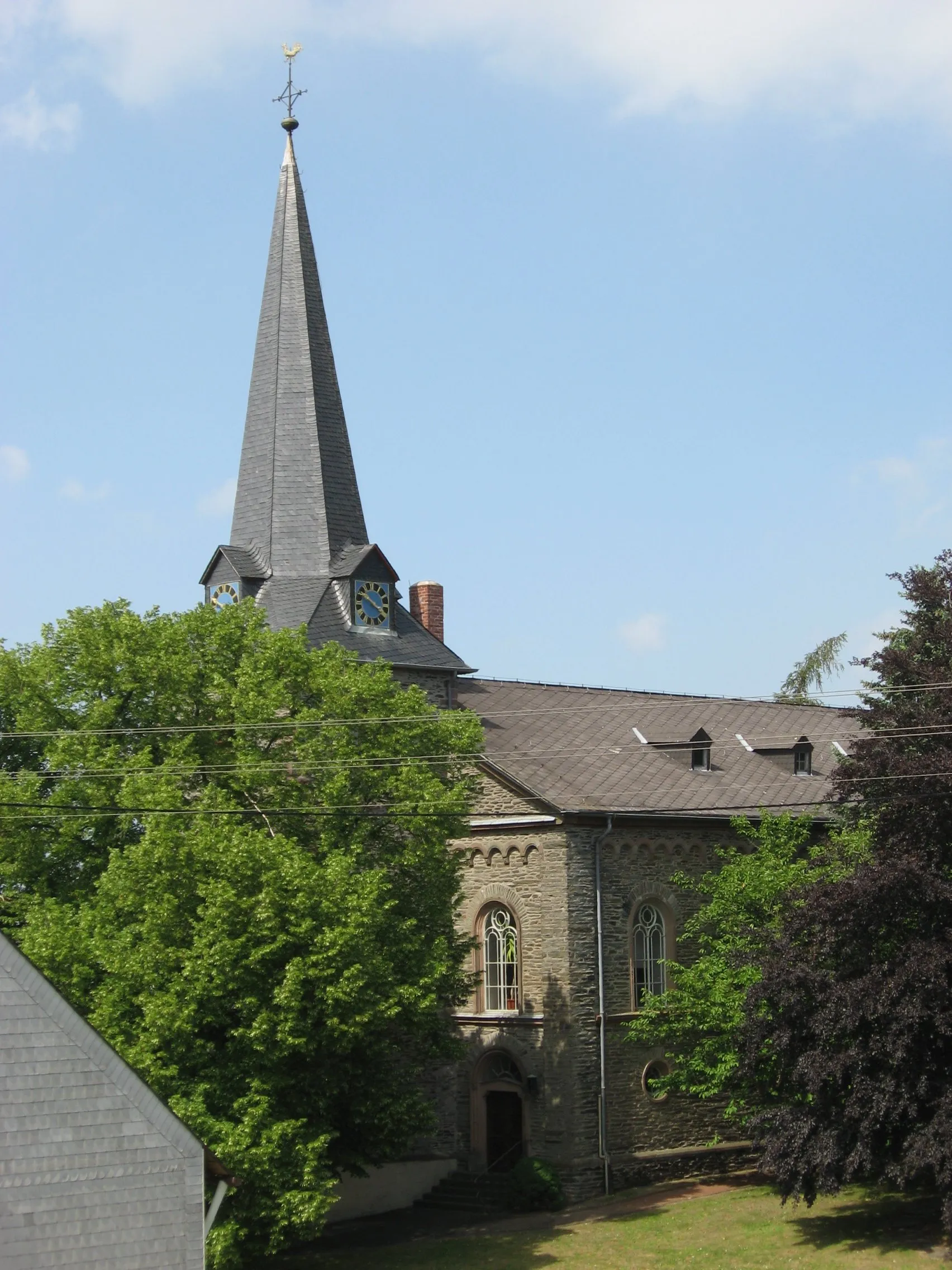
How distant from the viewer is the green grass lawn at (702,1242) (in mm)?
27562

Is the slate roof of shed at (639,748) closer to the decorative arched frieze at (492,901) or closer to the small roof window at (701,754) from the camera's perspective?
the small roof window at (701,754)

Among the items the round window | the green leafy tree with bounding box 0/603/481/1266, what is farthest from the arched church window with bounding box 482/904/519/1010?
the green leafy tree with bounding box 0/603/481/1266

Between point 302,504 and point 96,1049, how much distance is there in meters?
23.8

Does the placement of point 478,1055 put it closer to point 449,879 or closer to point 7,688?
point 449,879

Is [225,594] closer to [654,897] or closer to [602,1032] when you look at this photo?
[654,897]

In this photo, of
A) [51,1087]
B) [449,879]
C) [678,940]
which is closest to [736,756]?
[678,940]

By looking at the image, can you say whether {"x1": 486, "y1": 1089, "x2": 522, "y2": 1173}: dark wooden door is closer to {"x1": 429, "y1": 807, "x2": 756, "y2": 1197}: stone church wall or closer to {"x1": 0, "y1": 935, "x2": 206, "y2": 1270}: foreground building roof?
{"x1": 429, "y1": 807, "x2": 756, "y2": 1197}: stone church wall

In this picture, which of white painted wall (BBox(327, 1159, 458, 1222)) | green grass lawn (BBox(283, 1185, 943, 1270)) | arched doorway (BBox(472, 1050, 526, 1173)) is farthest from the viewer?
arched doorway (BBox(472, 1050, 526, 1173))

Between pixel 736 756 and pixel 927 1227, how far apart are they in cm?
1592

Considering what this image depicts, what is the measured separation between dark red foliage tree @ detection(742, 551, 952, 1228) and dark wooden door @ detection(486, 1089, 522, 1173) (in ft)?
25.5

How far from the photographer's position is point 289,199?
43.7m

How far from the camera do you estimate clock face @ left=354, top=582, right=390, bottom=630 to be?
39844mm

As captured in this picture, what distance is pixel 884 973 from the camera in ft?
87.6

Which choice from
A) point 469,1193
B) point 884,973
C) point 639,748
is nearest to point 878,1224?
point 884,973
